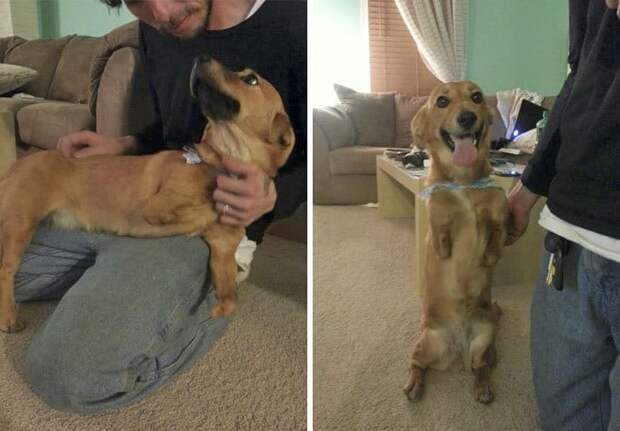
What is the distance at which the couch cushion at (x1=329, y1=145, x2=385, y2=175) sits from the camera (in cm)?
96

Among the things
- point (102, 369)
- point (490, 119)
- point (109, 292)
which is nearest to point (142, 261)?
point (109, 292)

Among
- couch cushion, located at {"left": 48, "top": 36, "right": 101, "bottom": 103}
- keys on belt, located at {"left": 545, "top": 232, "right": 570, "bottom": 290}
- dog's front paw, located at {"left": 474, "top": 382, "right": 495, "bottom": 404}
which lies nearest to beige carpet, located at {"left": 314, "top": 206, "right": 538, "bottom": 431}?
dog's front paw, located at {"left": 474, "top": 382, "right": 495, "bottom": 404}

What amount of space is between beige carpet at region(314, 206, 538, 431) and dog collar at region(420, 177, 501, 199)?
0.07 m

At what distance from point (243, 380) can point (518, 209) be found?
56cm

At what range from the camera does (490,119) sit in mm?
888

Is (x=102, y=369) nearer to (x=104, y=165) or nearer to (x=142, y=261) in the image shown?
(x=142, y=261)

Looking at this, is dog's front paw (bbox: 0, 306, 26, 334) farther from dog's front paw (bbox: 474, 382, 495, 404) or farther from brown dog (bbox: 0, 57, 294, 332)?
dog's front paw (bbox: 474, 382, 495, 404)

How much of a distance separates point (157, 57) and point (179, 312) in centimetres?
42

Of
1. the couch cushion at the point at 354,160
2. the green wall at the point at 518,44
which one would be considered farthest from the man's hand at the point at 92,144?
the green wall at the point at 518,44

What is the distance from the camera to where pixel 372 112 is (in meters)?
0.94

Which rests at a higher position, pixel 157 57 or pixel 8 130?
pixel 157 57

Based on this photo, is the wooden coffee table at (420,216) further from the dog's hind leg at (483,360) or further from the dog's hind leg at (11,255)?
the dog's hind leg at (11,255)

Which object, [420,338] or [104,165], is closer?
[104,165]

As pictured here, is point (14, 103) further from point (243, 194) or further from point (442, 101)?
point (442, 101)
